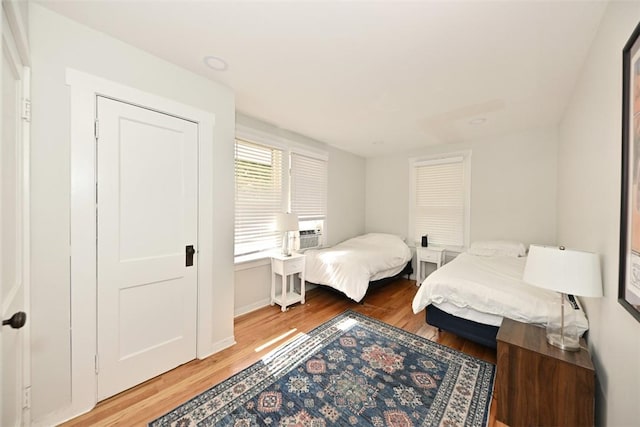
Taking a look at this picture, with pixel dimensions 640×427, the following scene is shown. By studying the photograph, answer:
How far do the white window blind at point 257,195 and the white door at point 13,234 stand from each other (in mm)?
1800

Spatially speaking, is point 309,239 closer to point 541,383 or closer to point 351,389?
point 351,389

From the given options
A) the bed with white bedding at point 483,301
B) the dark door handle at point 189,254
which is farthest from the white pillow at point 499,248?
the dark door handle at point 189,254

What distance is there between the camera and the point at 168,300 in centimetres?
197

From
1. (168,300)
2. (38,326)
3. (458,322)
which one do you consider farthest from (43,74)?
(458,322)

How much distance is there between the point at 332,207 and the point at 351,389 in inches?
120

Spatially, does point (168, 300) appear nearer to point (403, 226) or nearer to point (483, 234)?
point (403, 226)

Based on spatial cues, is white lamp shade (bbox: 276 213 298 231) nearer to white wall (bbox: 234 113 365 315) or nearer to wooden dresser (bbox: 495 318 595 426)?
white wall (bbox: 234 113 365 315)

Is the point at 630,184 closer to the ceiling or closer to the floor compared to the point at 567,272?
closer to the ceiling

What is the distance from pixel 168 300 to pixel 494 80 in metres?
3.34

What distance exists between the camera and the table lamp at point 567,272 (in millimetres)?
1279

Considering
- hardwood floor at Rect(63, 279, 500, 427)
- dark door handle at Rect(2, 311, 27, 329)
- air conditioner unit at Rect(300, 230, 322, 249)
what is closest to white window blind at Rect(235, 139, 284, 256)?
air conditioner unit at Rect(300, 230, 322, 249)

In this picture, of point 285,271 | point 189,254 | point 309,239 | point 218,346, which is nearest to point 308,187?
point 309,239

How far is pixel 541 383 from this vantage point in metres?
1.42

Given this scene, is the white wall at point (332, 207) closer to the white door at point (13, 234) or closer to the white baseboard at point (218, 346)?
the white baseboard at point (218, 346)
